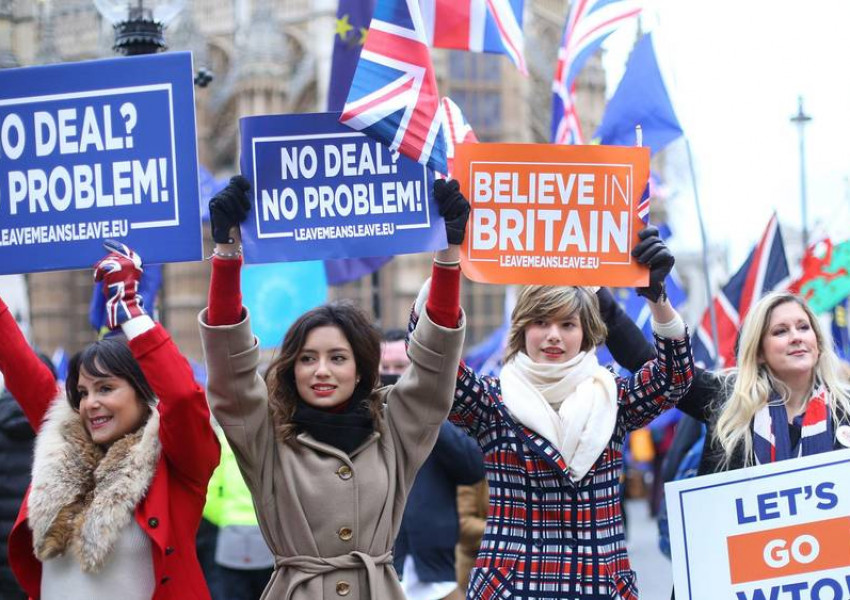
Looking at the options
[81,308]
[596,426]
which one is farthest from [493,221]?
[81,308]

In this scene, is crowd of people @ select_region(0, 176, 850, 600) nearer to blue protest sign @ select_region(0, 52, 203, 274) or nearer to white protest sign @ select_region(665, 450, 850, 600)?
white protest sign @ select_region(665, 450, 850, 600)

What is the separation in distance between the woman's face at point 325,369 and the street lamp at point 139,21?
3855mm

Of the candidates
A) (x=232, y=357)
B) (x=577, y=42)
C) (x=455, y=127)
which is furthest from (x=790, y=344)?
(x=577, y=42)

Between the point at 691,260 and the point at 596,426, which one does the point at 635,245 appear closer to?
the point at 596,426

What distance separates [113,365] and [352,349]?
732 mm

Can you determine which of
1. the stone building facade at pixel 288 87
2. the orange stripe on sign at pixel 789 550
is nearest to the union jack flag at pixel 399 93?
the orange stripe on sign at pixel 789 550

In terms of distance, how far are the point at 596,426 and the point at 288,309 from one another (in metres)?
5.47

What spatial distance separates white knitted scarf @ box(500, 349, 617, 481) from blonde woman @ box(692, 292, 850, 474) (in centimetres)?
48

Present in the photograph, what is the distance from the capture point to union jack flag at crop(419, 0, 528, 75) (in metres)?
6.58

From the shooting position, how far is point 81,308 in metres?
32.0

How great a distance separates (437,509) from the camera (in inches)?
258

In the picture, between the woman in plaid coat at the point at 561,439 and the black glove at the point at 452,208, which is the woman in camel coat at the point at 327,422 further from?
the woman in plaid coat at the point at 561,439

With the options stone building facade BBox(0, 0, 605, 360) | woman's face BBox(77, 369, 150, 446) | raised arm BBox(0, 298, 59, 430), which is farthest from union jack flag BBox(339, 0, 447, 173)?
stone building facade BBox(0, 0, 605, 360)

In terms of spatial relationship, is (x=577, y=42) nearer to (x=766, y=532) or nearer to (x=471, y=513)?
(x=471, y=513)
